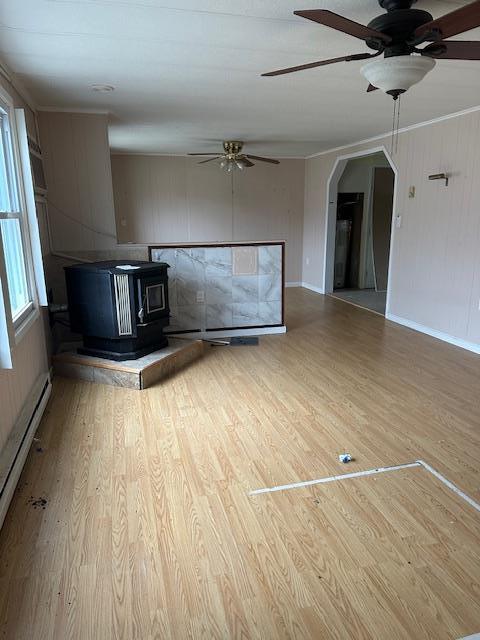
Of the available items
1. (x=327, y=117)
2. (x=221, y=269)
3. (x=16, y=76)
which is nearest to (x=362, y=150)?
(x=327, y=117)

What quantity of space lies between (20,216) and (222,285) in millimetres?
2309

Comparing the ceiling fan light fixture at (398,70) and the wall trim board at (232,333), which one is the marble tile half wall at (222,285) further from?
the ceiling fan light fixture at (398,70)

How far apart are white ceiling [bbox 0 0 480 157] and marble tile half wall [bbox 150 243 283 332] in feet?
4.65

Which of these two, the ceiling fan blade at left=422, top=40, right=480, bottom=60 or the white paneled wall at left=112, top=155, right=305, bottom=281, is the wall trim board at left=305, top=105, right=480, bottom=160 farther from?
the ceiling fan blade at left=422, top=40, right=480, bottom=60

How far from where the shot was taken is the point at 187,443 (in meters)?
2.67

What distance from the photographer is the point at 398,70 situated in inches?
75.2

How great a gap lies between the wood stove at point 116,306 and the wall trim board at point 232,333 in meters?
0.82

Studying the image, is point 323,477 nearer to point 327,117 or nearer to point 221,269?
point 221,269

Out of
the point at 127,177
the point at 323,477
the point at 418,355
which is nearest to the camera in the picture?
the point at 323,477

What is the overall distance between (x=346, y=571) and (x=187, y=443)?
125cm

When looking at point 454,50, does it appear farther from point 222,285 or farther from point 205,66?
point 222,285

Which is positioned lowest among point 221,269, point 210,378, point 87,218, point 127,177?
point 210,378

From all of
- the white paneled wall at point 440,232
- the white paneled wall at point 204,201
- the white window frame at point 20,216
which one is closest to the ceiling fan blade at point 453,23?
the white window frame at point 20,216

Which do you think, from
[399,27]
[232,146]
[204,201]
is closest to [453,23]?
[399,27]
